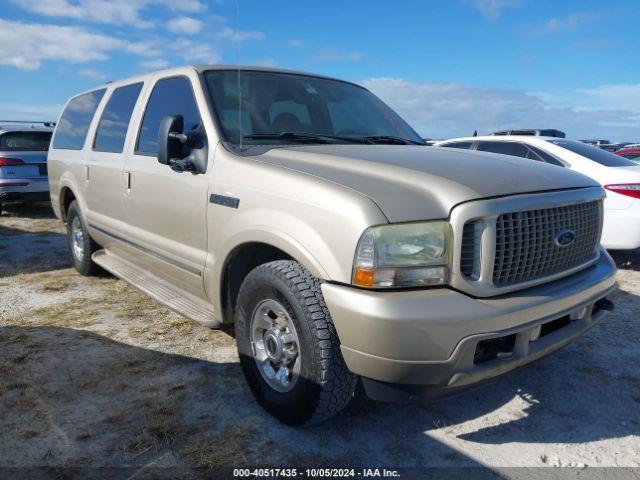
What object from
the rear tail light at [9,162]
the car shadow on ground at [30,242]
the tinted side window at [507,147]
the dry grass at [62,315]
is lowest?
the dry grass at [62,315]

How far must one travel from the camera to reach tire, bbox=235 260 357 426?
Answer: 232 cm

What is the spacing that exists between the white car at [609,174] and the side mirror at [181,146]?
11.3ft

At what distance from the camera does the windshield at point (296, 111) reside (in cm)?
324

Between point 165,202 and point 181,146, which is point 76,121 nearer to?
point 165,202

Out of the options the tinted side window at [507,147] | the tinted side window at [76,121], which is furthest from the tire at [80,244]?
the tinted side window at [507,147]

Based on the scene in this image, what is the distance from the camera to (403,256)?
2168mm

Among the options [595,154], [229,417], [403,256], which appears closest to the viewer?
[403,256]

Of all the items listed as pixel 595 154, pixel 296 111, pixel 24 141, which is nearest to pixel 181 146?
pixel 296 111

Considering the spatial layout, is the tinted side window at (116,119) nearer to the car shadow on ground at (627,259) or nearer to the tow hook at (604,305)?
the tow hook at (604,305)

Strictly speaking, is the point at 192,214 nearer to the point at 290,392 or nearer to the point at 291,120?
the point at 291,120

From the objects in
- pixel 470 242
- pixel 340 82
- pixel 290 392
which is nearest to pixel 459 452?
pixel 290 392

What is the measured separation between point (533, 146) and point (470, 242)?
5.10m

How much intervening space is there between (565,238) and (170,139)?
7.40ft

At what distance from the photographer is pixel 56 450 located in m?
2.48
